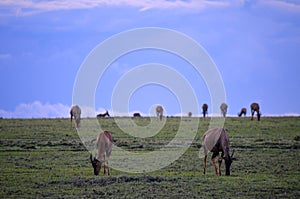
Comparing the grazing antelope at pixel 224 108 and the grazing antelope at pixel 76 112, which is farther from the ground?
the grazing antelope at pixel 224 108

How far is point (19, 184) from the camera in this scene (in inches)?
757

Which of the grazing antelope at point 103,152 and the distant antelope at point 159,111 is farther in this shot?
the distant antelope at point 159,111

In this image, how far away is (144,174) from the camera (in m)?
22.0

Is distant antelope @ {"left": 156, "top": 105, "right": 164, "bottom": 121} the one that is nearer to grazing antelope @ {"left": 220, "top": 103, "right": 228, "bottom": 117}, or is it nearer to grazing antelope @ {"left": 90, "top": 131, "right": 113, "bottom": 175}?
grazing antelope @ {"left": 220, "top": 103, "right": 228, "bottom": 117}

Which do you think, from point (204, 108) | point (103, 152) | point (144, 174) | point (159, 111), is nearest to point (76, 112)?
point (159, 111)

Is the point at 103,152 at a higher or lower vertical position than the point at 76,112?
lower

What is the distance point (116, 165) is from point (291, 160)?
27.7 feet

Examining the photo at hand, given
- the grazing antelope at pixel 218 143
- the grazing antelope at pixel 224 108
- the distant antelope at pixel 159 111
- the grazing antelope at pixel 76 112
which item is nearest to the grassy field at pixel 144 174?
the grazing antelope at pixel 218 143

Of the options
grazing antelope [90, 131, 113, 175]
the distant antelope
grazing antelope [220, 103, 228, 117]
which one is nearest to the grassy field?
grazing antelope [90, 131, 113, 175]

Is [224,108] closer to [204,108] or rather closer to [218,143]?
[204,108]

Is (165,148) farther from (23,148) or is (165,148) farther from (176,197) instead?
(176,197)

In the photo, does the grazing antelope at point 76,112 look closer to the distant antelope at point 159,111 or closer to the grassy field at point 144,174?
the grassy field at point 144,174

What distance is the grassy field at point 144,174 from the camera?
17.8 m

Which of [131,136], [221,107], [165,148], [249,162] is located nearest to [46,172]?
[249,162]
